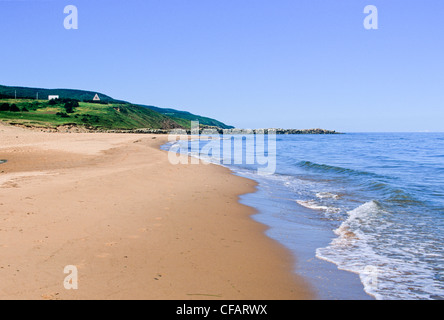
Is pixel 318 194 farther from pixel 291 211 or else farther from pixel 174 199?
pixel 174 199

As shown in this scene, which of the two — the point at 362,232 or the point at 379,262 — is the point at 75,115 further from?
the point at 379,262

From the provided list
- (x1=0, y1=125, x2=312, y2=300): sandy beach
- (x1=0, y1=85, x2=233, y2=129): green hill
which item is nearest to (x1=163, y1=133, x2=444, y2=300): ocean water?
(x1=0, y1=125, x2=312, y2=300): sandy beach

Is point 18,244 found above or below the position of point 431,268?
above

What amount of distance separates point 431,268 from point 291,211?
4.49 m

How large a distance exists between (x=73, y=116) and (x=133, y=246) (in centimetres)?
8266

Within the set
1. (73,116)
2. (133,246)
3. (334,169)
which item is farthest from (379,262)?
(73,116)

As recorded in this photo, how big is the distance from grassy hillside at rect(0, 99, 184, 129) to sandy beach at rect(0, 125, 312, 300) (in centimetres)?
5570

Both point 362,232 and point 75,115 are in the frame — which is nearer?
point 362,232

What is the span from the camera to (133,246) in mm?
5742

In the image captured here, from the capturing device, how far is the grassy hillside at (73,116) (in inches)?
2518

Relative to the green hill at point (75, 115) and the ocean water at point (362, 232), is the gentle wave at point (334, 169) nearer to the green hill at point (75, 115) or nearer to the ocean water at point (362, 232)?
the ocean water at point (362, 232)

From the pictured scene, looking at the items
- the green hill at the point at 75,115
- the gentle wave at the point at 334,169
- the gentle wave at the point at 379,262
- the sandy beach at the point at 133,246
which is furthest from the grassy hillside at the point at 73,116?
the gentle wave at the point at 379,262
